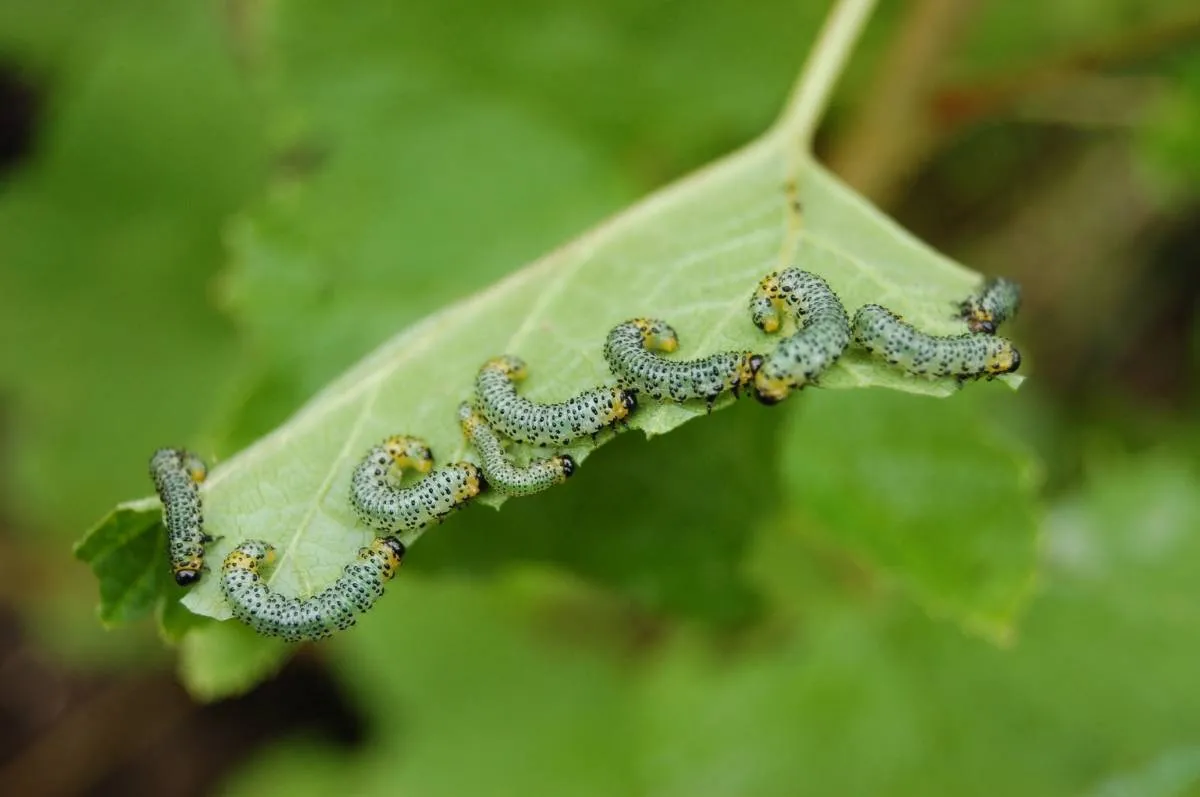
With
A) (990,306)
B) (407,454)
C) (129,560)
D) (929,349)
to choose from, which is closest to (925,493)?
(990,306)

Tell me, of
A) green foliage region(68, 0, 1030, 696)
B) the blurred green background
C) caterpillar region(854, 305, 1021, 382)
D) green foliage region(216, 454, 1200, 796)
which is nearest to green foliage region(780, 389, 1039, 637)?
the blurred green background

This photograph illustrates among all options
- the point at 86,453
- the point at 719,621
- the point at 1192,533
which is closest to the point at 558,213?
the point at 719,621

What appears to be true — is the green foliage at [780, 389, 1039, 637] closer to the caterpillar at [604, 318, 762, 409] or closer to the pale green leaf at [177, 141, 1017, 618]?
the pale green leaf at [177, 141, 1017, 618]

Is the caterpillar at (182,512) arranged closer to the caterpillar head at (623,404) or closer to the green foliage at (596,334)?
the green foliage at (596,334)

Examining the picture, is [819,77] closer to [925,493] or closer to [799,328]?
[799,328]

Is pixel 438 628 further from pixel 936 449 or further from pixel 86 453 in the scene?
pixel 936 449
